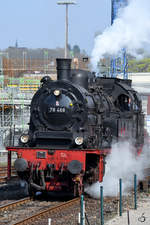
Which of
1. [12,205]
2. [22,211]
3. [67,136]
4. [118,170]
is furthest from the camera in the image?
[118,170]

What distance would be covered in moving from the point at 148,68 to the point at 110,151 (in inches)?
2827

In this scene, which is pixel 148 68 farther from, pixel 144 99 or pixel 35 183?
pixel 35 183

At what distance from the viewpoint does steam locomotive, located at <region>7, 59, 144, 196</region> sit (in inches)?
471

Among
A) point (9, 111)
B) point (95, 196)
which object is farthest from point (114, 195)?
point (9, 111)

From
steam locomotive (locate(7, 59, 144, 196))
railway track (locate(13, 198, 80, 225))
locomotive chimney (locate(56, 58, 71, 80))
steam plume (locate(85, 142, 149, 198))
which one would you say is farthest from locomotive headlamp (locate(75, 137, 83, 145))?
locomotive chimney (locate(56, 58, 71, 80))

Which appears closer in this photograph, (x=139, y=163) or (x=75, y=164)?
(x=75, y=164)

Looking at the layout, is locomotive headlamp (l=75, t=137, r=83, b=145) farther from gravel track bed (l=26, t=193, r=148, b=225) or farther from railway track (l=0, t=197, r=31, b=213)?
railway track (l=0, t=197, r=31, b=213)

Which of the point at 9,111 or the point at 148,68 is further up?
the point at 148,68

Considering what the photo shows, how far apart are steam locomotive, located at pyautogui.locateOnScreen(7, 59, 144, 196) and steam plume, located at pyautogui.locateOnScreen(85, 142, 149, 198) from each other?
465 mm

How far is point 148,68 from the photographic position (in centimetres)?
8294

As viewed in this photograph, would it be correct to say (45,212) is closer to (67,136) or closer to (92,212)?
(92,212)

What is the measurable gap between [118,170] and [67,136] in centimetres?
263

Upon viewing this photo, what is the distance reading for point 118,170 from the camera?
1397cm

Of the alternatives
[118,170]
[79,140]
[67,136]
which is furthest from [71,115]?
[118,170]
